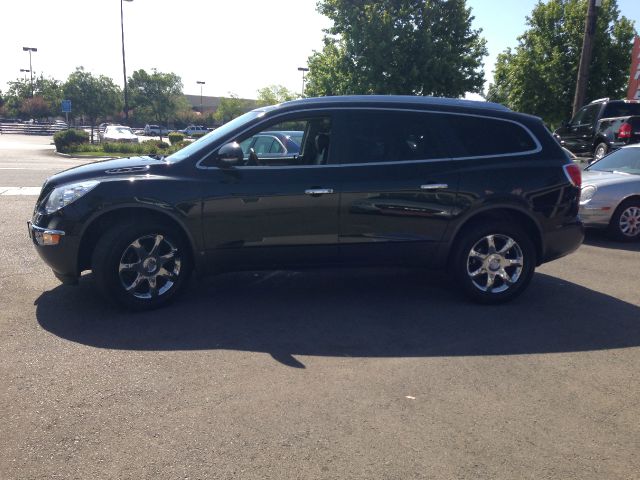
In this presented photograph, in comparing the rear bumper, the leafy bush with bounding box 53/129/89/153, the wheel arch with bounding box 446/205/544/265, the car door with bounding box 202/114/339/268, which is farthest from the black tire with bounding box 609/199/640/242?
the leafy bush with bounding box 53/129/89/153

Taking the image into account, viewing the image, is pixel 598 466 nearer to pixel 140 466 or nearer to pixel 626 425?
pixel 626 425

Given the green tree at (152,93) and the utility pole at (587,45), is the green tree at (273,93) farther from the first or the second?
the utility pole at (587,45)

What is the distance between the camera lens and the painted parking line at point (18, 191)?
1239 cm

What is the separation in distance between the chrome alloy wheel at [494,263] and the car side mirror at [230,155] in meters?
2.37

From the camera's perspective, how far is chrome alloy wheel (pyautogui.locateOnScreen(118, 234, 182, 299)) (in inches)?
211

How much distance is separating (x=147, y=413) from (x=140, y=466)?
564 millimetres

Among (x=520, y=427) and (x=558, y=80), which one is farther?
(x=558, y=80)

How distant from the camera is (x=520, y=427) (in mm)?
3559

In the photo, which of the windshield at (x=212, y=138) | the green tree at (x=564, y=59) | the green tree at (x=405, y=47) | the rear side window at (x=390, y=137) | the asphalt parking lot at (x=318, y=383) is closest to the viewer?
the asphalt parking lot at (x=318, y=383)

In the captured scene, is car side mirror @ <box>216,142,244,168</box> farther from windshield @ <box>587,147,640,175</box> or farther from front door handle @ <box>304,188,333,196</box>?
windshield @ <box>587,147,640,175</box>

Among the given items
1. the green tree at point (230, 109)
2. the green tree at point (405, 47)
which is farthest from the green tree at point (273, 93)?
the green tree at point (405, 47)

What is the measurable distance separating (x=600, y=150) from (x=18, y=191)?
14981mm

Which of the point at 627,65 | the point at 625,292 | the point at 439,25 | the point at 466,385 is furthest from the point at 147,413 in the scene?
the point at 627,65

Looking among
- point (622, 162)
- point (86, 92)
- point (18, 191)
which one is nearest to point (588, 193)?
point (622, 162)
